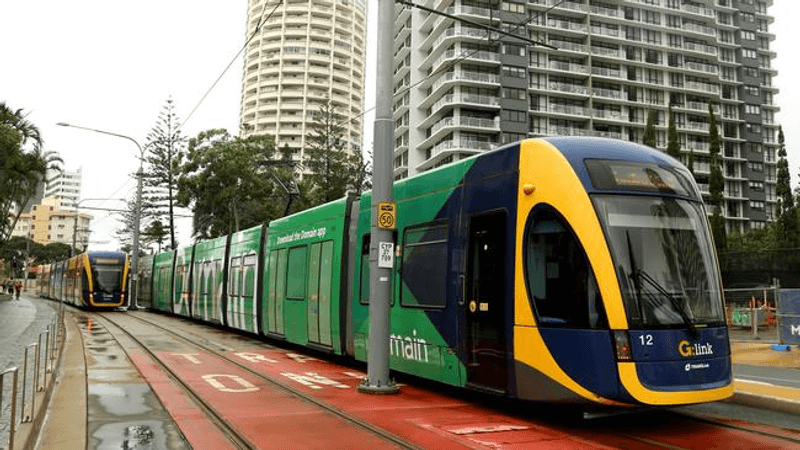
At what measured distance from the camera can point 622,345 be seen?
639 centimetres

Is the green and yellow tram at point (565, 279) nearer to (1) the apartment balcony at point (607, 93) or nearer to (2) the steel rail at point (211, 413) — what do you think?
(2) the steel rail at point (211, 413)

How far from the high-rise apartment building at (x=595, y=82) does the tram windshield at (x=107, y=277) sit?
40.1 m

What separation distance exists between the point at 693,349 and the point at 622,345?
828 mm

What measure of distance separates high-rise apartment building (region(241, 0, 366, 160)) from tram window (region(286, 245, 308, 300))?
10232 centimetres

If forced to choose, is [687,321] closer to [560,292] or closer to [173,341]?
[560,292]

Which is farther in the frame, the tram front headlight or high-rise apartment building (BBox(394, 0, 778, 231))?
high-rise apartment building (BBox(394, 0, 778, 231))

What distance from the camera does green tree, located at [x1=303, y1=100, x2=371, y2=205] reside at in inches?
1943

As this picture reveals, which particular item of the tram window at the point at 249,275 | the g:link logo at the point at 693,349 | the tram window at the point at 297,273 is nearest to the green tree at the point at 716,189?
the tram window at the point at 249,275

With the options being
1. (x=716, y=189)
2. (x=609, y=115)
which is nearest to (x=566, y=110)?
(x=609, y=115)

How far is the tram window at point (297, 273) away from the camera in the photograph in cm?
1388

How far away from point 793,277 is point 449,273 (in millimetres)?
16204

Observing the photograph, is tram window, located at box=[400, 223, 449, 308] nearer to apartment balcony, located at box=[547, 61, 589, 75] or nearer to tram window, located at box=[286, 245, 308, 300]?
tram window, located at box=[286, 245, 308, 300]

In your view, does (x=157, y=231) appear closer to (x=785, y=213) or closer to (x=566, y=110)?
(x=566, y=110)

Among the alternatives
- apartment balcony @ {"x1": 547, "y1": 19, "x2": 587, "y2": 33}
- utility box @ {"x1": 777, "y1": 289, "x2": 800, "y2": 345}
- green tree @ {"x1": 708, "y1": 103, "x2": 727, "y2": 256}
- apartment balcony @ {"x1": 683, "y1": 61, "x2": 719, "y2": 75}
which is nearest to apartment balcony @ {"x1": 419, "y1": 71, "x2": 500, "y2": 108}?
apartment balcony @ {"x1": 547, "y1": 19, "x2": 587, "y2": 33}
